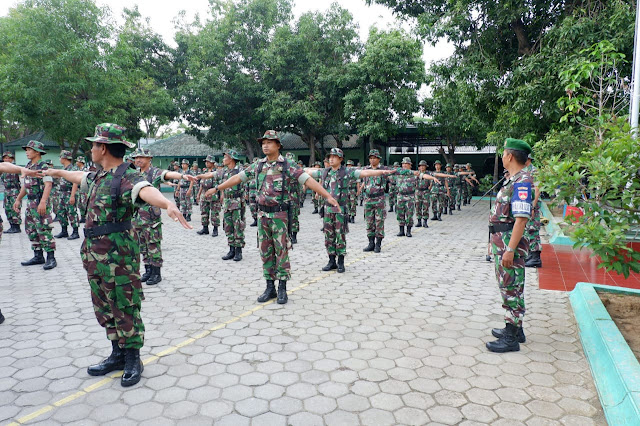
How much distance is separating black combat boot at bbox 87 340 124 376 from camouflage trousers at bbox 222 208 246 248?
14.0 ft

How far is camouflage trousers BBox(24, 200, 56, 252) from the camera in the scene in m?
7.03

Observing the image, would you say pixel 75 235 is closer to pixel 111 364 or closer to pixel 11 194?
pixel 11 194

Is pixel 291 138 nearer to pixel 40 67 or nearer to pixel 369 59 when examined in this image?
pixel 369 59

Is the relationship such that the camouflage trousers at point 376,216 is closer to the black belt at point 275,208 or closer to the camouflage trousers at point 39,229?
the black belt at point 275,208

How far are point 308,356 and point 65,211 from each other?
29.3 ft

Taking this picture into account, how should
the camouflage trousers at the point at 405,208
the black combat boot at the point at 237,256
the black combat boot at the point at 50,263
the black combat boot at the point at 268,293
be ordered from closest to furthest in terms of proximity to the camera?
1. the black combat boot at the point at 268,293
2. the black combat boot at the point at 50,263
3. the black combat boot at the point at 237,256
4. the camouflage trousers at the point at 405,208

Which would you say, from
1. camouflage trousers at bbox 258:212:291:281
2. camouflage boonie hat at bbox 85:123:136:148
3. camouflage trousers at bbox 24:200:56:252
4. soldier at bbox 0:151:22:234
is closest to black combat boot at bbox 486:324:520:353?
camouflage trousers at bbox 258:212:291:281

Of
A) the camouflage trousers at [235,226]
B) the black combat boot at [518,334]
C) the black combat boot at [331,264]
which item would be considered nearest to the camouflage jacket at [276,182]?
the black combat boot at [331,264]

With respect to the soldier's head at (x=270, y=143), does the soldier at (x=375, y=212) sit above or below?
below

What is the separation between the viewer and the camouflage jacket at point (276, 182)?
4973 mm

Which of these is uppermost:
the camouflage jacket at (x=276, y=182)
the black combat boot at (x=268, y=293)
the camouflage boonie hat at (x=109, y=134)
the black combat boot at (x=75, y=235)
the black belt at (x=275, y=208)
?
the camouflage boonie hat at (x=109, y=134)

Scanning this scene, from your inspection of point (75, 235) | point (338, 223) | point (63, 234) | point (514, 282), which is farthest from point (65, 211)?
point (514, 282)

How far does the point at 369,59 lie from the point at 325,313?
1777 centimetres

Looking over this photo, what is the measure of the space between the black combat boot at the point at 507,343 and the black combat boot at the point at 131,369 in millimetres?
2926
